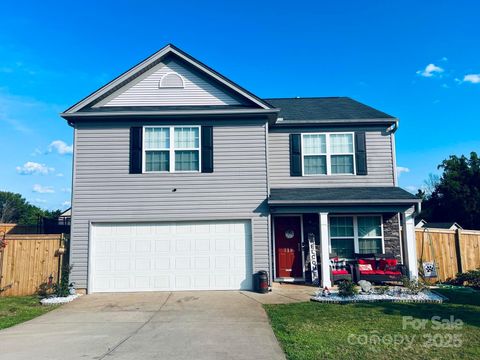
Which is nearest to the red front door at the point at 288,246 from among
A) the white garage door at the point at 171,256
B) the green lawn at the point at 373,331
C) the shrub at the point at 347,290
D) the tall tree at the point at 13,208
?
the white garage door at the point at 171,256

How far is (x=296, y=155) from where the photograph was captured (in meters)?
12.0

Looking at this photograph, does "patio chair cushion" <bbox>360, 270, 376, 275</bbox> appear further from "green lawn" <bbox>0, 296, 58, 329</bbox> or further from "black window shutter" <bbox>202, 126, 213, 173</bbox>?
"green lawn" <bbox>0, 296, 58, 329</bbox>

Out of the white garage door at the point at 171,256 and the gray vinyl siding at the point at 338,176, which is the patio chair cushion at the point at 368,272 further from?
the white garage door at the point at 171,256

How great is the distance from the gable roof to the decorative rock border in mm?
5846

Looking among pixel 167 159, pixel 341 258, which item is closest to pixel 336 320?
pixel 341 258

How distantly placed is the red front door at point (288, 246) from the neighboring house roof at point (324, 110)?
3.46m

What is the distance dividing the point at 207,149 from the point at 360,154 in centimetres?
525

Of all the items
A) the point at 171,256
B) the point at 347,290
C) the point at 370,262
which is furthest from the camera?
the point at 370,262

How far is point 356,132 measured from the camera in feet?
39.5

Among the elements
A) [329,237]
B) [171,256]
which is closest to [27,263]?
[171,256]

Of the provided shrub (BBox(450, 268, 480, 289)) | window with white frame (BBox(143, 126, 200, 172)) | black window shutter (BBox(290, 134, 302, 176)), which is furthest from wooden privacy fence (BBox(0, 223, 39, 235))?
shrub (BBox(450, 268, 480, 289))

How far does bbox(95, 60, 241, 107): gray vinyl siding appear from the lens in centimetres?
1126

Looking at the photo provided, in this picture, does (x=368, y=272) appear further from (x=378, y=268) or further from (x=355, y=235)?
(x=355, y=235)

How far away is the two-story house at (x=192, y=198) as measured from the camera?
10555mm
